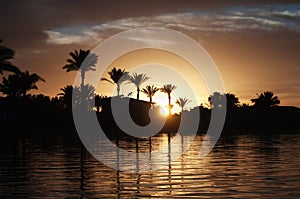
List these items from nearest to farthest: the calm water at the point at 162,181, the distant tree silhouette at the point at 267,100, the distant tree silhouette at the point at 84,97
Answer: the calm water at the point at 162,181, the distant tree silhouette at the point at 84,97, the distant tree silhouette at the point at 267,100

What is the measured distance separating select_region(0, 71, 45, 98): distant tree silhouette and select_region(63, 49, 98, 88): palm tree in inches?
214

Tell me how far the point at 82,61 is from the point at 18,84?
1066 centimetres

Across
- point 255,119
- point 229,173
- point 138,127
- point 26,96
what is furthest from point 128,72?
point 229,173

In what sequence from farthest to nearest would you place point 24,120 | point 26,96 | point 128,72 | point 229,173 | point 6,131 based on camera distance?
1. point 128,72
2. point 26,96
3. point 24,120
4. point 6,131
5. point 229,173

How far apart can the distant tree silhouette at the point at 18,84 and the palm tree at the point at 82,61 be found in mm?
5441

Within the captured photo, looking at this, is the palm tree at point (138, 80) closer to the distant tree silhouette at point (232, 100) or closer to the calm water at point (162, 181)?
the distant tree silhouette at point (232, 100)

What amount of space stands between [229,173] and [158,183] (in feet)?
12.3

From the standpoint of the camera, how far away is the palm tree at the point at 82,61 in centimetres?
8294

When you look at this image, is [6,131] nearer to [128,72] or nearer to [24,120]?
[24,120]

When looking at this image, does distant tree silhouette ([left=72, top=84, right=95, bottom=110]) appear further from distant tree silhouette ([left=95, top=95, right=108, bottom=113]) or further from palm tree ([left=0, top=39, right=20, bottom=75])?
palm tree ([left=0, top=39, right=20, bottom=75])

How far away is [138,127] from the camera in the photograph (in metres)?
90.5

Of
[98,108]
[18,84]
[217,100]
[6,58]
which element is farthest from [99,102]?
[217,100]

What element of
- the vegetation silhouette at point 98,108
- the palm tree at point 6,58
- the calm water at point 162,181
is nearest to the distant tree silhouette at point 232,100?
the vegetation silhouette at point 98,108

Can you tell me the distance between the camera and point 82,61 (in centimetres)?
8362
